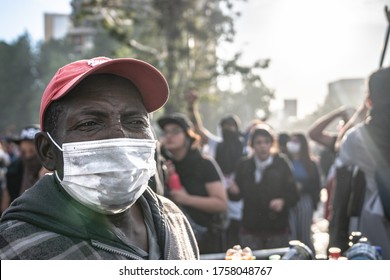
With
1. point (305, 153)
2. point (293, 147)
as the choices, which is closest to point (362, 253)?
point (305, 153)

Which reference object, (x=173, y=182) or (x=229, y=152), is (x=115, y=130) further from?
(x=229, y=152)

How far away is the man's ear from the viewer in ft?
4.02

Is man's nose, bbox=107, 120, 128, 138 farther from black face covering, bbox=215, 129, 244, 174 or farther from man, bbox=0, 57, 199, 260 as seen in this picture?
black face covering, bbox=215, 129, 244, 174

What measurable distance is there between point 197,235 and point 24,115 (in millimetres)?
31055

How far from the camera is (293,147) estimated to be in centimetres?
526

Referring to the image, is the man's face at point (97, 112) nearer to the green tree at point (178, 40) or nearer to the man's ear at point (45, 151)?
the man's ear at point (45, 151)

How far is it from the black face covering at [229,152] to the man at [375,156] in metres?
2.37

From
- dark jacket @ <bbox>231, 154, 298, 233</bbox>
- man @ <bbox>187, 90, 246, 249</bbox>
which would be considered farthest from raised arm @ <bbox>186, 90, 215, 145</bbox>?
dark jacket @ <bbox>231, 154, 298, 233</bbox>

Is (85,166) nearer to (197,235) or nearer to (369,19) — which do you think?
(369,19)

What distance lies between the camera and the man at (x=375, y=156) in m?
2.23

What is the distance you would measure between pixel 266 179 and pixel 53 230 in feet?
9.44

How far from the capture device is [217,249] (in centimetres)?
319

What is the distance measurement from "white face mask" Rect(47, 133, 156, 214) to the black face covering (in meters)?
3.60

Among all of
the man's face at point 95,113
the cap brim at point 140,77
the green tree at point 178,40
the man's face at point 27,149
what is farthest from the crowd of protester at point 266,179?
the green tree at point 178,40
